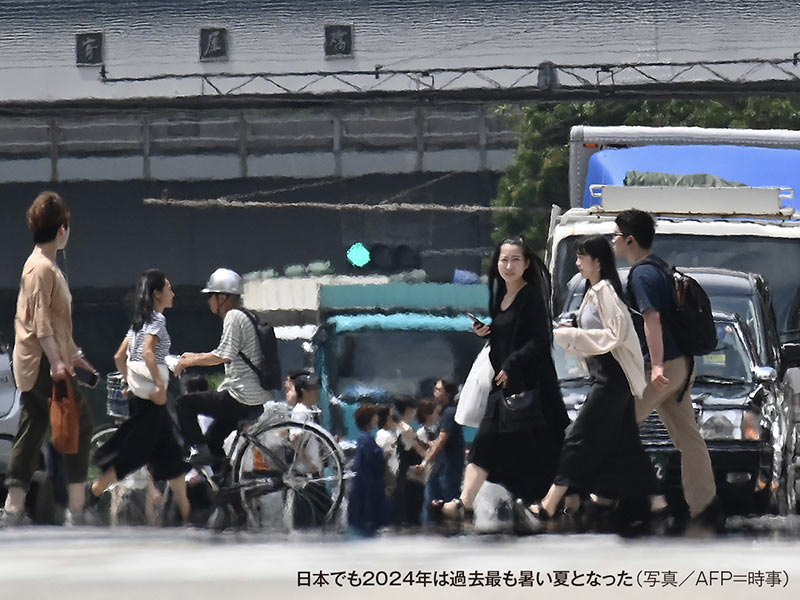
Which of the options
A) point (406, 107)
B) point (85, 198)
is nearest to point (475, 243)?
point (406, 107)

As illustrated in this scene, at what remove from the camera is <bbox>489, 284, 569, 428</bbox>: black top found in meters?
10.2

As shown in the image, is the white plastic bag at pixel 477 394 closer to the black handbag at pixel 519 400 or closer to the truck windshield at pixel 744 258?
the black handbag at pixel 519 400

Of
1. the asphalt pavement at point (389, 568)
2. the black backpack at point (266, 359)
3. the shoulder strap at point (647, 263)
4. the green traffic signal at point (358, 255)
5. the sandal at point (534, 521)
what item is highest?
the green traffic signal at point (358, 255)

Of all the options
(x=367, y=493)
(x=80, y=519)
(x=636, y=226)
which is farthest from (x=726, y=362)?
(x=80, y=519)

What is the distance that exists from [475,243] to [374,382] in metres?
46.6

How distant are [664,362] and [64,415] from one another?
319cm

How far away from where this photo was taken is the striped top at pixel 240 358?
1186 centimetres

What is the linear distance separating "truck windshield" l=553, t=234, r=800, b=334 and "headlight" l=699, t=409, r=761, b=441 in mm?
3313

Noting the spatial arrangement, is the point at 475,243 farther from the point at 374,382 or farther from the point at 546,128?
the point at 374,382

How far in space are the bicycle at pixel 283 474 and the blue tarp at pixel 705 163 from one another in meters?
6.91

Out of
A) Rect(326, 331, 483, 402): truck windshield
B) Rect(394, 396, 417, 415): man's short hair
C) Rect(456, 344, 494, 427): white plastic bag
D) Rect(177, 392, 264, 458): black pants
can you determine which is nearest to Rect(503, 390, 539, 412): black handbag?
Rect(456, 344, 494, 427): white plastic bag

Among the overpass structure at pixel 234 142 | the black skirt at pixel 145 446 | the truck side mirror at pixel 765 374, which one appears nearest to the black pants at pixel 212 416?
the black skirt at pixel 145 446

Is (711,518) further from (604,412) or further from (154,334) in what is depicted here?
(154,334)

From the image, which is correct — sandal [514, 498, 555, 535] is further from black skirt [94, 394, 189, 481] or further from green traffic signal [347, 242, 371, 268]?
green traffic signal [347, 242, 371, 268]
